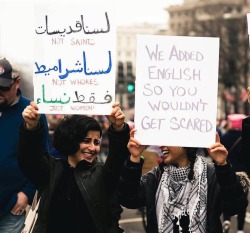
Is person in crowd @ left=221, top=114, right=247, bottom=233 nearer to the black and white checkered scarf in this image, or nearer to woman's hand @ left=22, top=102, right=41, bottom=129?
the black and white checkered scarf

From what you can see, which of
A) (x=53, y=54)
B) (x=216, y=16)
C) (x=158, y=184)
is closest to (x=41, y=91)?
(x=53, y=54)

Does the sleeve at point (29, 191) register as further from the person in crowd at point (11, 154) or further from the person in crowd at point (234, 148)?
the person in crowd at point (234, 148)

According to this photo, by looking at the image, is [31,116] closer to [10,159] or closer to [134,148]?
[134,148]

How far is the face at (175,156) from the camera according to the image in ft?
11.9

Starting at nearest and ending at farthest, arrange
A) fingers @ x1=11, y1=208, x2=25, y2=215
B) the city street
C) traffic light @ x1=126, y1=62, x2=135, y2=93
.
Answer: fingers @ x1=11, y1=208, x2=25, y2=215 → the city street → traffic light @ x1=126, y1=62, x2=135, y2=93

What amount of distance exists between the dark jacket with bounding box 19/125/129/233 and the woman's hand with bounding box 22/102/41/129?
0.04 meters

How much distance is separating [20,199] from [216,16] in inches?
1751

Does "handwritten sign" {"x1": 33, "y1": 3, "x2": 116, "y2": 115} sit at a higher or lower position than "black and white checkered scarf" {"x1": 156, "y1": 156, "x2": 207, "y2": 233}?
higher

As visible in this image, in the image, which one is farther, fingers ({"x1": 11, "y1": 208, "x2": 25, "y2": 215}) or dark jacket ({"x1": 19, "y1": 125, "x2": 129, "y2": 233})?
fingers ({"x1": 11, "y1": 208, "x2": 25, "y2": 215})

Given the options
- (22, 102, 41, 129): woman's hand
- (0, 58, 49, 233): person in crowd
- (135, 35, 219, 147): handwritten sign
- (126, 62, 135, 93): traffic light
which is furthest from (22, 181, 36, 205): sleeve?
(126, 62, 135, 93): traffic light

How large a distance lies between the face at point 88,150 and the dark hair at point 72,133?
0.02m

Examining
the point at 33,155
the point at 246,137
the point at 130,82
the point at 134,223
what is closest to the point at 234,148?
the point at 134,223

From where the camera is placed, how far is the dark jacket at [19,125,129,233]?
11.6ft

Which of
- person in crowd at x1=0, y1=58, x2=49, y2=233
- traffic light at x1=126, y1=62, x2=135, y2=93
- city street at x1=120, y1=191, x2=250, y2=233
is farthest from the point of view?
traffic light at x1=126, y1=62, x2=135, y2=93
